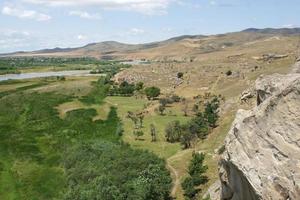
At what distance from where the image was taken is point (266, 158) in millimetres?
14719

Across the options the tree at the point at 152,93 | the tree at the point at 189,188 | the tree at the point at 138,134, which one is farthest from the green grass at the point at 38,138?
the tree at the point at 152,93

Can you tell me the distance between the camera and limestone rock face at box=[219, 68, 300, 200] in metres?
13.8

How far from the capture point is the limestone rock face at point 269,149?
45.4 ft

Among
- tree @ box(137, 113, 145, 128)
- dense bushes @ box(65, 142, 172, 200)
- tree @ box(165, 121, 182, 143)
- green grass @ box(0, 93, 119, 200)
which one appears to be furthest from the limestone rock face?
tree @ box(137, 113, 145, 128)

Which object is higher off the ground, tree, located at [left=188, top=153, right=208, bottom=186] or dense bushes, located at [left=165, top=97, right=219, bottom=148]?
tree, located at [left=188, top=153, right=208, bottom=186]

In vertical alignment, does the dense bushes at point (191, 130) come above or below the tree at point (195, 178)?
below

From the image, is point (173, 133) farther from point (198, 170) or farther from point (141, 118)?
point (198, 170)

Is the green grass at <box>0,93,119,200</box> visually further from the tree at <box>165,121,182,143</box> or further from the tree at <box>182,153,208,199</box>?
the tree at <box>182,153,208,199</box>

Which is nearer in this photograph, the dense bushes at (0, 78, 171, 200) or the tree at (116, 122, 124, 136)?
the dense bushes at (0, 78, 171, 200)

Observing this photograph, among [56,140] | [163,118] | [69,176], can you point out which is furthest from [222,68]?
[69,176]

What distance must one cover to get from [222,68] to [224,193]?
16102cm

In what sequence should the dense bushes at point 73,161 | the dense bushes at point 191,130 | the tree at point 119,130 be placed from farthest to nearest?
the tree at point 119,130 → the dense bushes at point 191,130 → the dense bushes at point 73,161

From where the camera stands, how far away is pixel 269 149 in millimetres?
14750

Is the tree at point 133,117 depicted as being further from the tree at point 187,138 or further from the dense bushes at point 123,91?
the dense bushes at point 123,91
